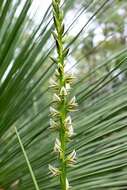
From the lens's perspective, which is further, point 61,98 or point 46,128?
point 46,128

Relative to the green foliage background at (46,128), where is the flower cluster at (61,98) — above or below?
below

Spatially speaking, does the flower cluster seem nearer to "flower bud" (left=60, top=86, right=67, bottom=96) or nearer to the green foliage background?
"flower bud" (left=60, top=86, right=67, bottom=96)

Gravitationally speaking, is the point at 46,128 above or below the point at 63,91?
above

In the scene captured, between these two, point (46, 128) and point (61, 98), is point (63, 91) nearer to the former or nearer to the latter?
point (61, 98)

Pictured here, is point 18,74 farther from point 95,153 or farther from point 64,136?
point 64,136

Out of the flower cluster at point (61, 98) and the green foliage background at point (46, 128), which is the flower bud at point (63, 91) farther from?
the green foliage background at point (46, 128)

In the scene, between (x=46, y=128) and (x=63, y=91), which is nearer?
(x=63, y=91)

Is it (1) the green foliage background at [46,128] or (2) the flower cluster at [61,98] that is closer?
(2) the flower cluster at [61,98]

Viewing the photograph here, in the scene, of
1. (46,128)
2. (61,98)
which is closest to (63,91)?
(61,98)

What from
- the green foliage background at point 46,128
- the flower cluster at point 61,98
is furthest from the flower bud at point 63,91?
the green foliage background at point 46,128

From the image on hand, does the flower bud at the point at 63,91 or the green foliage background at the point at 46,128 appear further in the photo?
the green foliage background at the point at 46,128

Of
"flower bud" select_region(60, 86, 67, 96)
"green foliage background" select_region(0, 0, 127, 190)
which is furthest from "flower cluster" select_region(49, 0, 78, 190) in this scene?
"green foliage background" select_region(0, 0, 127, 190)
